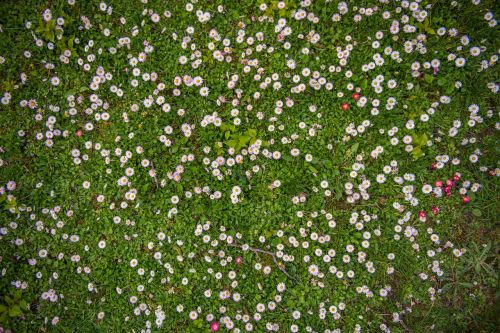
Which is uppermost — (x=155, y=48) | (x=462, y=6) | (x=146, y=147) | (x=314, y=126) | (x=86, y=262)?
(x=462, y=6)

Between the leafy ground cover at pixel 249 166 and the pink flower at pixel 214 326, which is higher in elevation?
the leafy ground cover at pixel 249 166

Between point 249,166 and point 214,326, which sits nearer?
point 214,326

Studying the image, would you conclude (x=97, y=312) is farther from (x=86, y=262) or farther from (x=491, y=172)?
(x=491, y=172)

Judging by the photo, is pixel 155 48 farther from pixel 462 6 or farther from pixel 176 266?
pixel 462 6

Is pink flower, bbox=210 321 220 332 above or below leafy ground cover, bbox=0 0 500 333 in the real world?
below

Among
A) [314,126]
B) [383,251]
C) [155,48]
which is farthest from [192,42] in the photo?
[383,251]

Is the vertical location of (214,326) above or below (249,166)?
below

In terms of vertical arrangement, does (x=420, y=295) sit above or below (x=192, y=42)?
below
